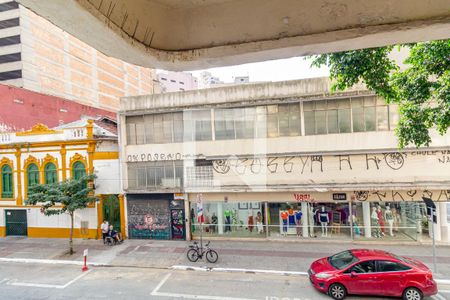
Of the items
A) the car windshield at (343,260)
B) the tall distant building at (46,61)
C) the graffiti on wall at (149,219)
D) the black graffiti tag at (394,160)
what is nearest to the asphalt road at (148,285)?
the car windshield at (343,260)

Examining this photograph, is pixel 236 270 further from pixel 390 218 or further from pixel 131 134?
pixel 131 134

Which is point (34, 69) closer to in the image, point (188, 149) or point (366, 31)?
point (188, 149)

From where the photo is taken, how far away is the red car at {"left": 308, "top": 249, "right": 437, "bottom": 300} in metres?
8.15

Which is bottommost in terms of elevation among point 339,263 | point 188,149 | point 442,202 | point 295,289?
point 295,289

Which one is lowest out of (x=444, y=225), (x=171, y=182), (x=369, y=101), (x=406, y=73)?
(x=444, y=225)

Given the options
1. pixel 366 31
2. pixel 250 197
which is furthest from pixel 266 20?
pixel 250 197

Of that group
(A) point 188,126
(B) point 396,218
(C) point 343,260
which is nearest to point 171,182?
(A) point 188,126

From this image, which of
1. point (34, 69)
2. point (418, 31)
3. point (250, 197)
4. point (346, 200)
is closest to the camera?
point (418, 31)

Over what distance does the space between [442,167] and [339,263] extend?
835 cm

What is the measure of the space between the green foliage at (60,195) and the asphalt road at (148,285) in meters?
3.12

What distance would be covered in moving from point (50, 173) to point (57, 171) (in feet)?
1.94

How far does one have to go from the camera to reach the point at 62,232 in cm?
1675

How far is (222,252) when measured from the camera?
44.2ft

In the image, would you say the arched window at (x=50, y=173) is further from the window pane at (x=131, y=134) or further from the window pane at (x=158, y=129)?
the window pane at (x=158, y=129)
